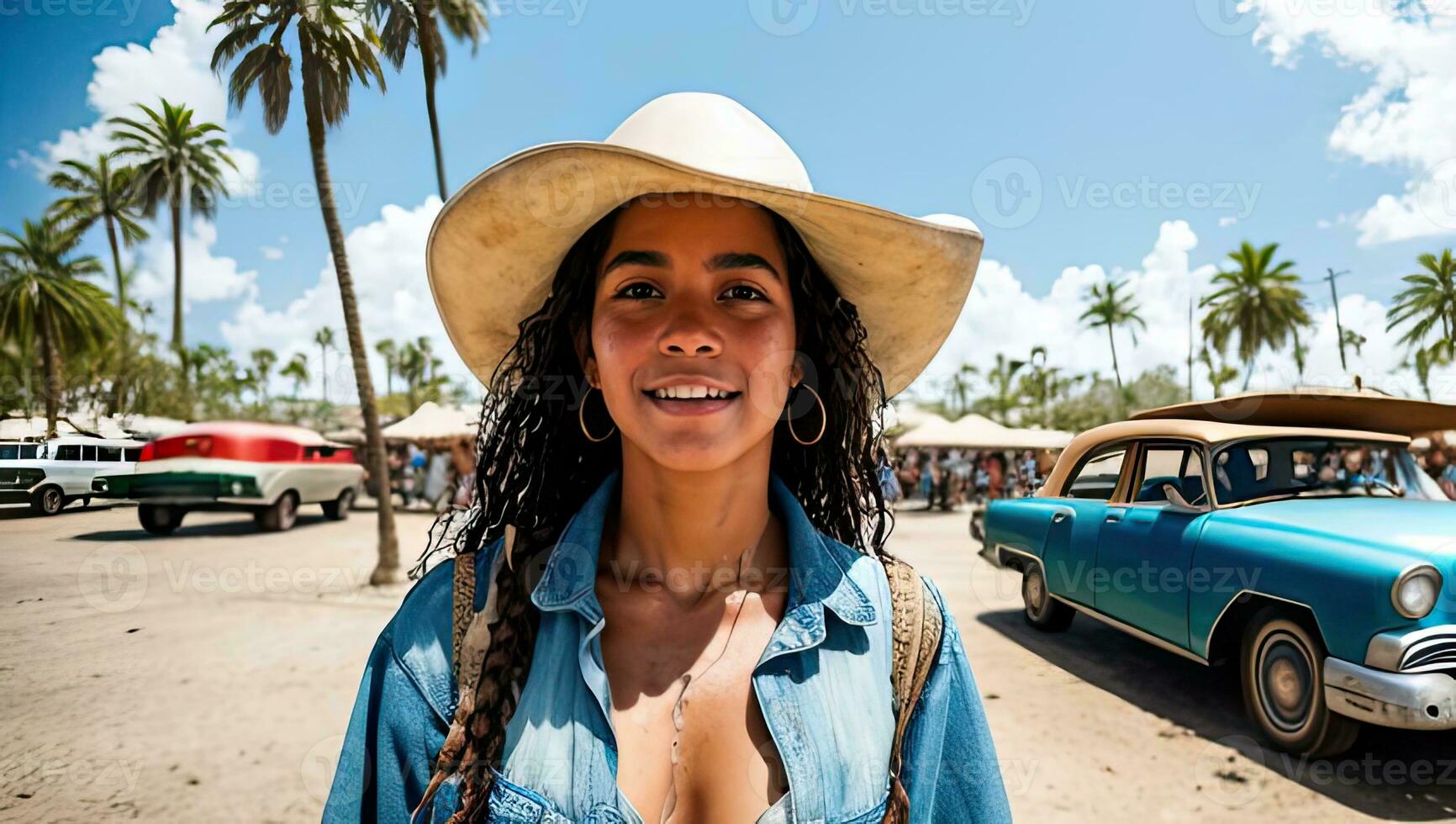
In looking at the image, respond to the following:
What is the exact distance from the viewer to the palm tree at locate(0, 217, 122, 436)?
3934mm

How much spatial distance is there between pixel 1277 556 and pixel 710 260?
13.5 ft

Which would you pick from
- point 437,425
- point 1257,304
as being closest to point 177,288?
point 437,425

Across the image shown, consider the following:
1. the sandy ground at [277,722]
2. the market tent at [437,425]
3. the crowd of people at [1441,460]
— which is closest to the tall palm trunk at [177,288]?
the market tent at [437,425]

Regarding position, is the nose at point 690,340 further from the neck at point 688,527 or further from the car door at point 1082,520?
the car door at point 1082,520

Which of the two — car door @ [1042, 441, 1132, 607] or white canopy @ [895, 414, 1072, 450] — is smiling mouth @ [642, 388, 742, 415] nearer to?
car door @ [1042, 441, 1132, 607]

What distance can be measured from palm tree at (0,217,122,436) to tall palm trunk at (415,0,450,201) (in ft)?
17.2

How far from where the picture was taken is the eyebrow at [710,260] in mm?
1380

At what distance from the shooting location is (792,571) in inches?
58.7

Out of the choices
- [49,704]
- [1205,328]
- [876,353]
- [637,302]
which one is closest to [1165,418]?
[876,353]

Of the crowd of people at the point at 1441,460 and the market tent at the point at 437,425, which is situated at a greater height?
the market tent at the point at 437,425

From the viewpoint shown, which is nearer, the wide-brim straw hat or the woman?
the woman

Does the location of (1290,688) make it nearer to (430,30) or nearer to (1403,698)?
(1403,698)

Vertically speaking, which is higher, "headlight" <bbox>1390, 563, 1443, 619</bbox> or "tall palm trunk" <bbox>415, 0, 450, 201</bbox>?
"tall palm trunk" <bbox>415, 0, 450, 201</bbox>

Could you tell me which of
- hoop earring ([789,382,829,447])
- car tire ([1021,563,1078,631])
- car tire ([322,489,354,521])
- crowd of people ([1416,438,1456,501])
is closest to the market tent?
car tire ([322,489,354,521])
